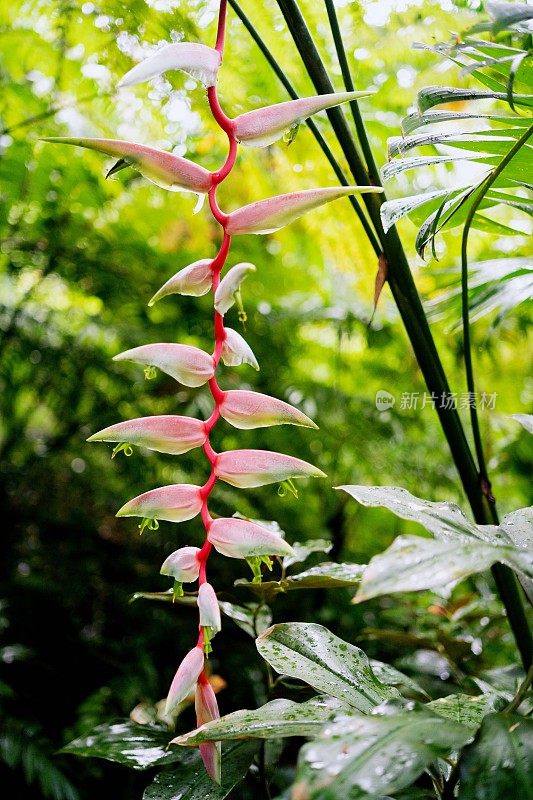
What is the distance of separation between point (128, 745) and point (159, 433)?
274 mm

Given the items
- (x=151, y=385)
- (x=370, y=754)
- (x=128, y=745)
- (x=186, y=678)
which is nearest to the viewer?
(x=370, y=754)

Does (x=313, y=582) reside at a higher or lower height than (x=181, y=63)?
lower

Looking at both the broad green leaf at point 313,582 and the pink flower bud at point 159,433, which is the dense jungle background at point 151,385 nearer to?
the broad green leaf at point 313,582

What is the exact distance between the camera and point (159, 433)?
0.38 metres

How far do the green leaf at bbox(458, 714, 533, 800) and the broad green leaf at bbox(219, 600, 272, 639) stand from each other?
10.9 inches

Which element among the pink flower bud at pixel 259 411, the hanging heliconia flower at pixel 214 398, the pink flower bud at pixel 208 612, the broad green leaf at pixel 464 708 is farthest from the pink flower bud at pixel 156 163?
the broad green leaf at pixel 464 708

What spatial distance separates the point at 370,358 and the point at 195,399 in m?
0.59

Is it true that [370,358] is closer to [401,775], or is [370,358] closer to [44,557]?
[44,557]

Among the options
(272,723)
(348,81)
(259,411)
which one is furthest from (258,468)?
(348,81)

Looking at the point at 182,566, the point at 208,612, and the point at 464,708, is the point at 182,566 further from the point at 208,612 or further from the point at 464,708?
the point at 464,708

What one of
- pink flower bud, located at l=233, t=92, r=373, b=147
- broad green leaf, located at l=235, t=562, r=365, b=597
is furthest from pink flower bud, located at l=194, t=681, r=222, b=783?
pink flower bud, located at l=233, t=92, r=373, b=147

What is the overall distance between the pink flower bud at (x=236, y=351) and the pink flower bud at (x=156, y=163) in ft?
0.30

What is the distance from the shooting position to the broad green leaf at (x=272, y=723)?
1.08ft

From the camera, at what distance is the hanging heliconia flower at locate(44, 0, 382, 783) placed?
14.5 inches
